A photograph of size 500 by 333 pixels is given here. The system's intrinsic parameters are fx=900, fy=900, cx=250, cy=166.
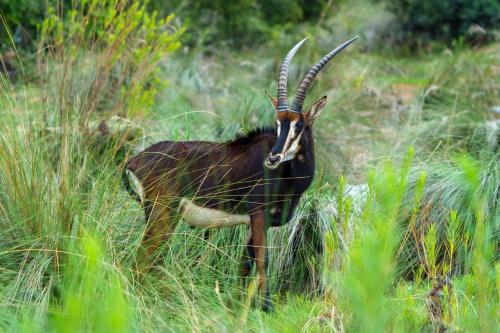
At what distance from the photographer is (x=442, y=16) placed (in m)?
20.8

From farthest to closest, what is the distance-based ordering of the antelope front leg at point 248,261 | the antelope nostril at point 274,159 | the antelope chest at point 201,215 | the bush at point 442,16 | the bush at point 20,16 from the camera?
the bush at point 442,16 < the bush at point 20,16 < the antelope front leg at point 248,261 < the antelope chest at point 201,215 < the antelope nostril at point 274,159

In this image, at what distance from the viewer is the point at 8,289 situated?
4.56 meters

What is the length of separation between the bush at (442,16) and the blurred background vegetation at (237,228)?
7.92 metres

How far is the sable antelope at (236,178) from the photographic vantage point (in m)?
5.37

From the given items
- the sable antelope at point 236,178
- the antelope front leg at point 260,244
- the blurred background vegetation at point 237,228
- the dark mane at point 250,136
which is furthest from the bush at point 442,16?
the antelope front leg at point 260,244

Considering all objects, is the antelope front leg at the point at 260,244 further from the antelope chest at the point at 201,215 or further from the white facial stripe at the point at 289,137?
the white facial stripe at the point at 289,137

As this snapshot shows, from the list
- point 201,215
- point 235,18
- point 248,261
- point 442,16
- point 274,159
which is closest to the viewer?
point 274,159

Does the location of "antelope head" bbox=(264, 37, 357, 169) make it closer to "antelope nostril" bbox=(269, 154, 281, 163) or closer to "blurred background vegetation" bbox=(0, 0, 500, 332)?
"antelope nostril" bbox=(269, 154, 281, 163)

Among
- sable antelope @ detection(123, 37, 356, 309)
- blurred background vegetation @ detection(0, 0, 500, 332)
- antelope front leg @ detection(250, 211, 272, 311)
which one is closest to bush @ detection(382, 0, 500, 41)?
blurred background vegetation @ detection(0, 0, 500, 332)

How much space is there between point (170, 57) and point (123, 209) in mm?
7461

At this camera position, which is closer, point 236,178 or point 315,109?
A: point 236,178

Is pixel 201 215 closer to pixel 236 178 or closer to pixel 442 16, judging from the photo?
pixel 236 178

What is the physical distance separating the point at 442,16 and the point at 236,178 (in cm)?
1632

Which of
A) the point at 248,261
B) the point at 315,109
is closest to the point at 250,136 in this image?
the point at 315,109
